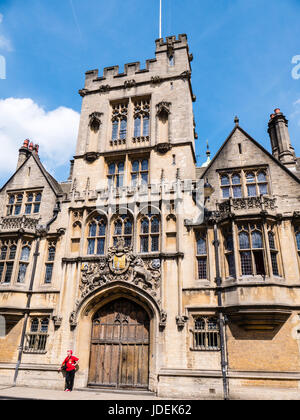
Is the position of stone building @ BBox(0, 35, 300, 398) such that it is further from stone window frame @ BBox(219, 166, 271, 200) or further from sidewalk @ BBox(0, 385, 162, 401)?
sidewalk @ BBox(0, 385, 162, 401)

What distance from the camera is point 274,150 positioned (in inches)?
816

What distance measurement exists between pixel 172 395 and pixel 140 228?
310 inches

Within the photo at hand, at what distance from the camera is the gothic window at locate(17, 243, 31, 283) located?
56.0 feet

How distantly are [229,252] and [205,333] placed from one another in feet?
12.6

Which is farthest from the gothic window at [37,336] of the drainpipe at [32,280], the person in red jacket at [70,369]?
the person in red jacket at [70,369]

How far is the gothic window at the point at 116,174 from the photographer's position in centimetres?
1934

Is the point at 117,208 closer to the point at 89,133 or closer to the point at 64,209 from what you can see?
the point at 64,209

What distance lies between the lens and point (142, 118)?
2106 cm

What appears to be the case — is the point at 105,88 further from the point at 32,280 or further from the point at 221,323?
the point at 221,323

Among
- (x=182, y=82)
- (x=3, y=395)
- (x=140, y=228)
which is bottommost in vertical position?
(x=3, y=395)

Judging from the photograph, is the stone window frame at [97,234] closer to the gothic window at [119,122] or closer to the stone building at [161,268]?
the stone building at [161,268]

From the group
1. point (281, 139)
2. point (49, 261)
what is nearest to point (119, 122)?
point (49, 261)

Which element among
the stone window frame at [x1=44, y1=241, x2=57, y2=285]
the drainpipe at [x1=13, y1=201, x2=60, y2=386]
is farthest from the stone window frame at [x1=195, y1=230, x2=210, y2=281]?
the drainpipe at [x1=13, y1=201, x2=60, y2=386]

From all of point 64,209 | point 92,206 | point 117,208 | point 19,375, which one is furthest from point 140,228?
point 19,375
